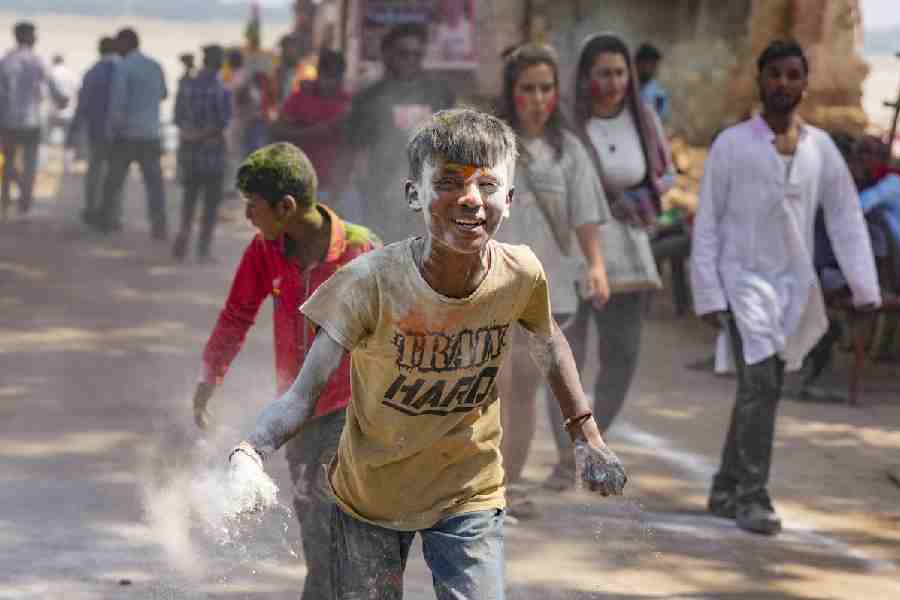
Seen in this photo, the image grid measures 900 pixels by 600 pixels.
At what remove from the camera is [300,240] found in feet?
17.3

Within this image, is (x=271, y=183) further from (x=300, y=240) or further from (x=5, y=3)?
(x=5, y=3)

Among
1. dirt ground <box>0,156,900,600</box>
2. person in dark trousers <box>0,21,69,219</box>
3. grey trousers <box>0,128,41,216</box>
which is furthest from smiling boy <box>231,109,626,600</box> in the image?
grey trousers <box>0,128,41,216</box>

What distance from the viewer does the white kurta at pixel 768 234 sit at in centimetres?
712

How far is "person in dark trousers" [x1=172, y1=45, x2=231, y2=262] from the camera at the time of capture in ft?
50.2

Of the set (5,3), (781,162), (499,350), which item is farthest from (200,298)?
(5,3)

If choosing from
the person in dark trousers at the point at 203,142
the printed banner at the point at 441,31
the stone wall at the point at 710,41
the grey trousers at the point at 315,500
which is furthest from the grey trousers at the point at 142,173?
the grey trousers at the point at 315,500

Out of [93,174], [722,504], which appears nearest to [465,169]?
→ [722,504]

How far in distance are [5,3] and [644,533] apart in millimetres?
86362

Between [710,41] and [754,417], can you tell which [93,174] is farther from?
[754,417]

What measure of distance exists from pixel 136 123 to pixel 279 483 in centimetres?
959

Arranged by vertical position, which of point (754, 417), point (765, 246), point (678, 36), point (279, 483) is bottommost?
point (279, 483)

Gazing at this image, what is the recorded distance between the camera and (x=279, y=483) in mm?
7375

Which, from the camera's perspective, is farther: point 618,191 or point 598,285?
point 618,191

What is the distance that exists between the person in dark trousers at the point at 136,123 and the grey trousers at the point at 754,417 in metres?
10.1
